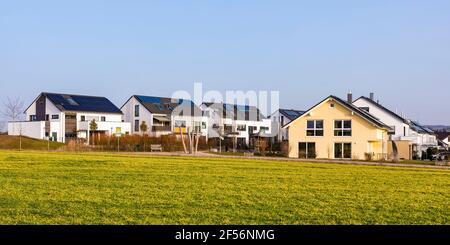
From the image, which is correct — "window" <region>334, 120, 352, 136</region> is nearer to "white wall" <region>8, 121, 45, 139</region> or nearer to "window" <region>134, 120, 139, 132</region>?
"window" <region>134, 120, 139, 132</region>

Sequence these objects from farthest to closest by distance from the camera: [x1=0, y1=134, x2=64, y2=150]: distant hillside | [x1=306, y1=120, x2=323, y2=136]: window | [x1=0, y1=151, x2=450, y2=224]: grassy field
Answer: [x1=0, y1=134, x2=64, y2=150]: distant hillside → [x1=306, y1=120, x2=323, y2=136]: window → [x1=0, y1=151, x2=450, y2=224]: grassy field

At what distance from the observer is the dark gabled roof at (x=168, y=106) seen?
74438 millimetres

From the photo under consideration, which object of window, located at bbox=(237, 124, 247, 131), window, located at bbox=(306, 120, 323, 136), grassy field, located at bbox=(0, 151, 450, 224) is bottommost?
grassy field, located at bbox=(0, 151, 450, 224)

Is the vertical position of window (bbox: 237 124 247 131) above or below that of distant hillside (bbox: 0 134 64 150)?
above

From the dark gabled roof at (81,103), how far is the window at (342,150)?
3414cm

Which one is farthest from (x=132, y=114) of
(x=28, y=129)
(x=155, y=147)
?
(x=155, y=147)

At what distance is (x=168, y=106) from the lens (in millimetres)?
78125

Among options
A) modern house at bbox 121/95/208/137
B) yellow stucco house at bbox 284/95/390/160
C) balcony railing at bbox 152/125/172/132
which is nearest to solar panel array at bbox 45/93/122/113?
modern house at bbox 121/95/208/137

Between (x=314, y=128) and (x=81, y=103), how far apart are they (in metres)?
34.2

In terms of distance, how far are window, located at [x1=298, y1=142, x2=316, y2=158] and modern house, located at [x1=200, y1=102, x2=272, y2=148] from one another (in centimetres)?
2810

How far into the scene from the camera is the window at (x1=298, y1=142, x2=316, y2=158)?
45438 millimetres
